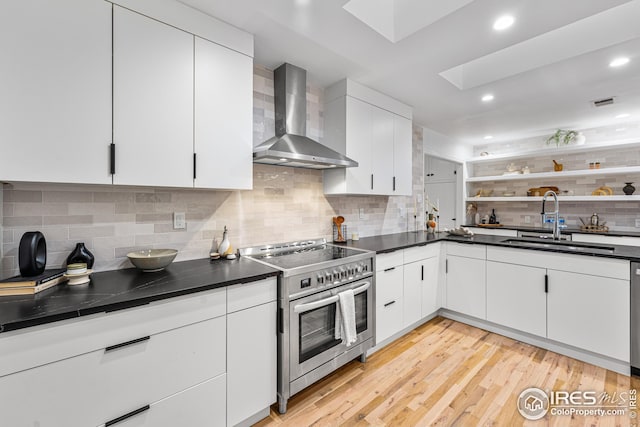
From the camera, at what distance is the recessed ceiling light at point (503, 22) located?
5.69 feet

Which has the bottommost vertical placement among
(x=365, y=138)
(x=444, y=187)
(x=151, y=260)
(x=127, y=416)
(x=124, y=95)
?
(x=127, y=416)

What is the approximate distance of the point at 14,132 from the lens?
1204 millimetres

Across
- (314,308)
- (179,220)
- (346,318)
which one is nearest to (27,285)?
(179,220)

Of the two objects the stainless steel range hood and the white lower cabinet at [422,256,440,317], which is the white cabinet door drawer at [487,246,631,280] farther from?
the stainless steel range hood

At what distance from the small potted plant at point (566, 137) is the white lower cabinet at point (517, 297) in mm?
3070

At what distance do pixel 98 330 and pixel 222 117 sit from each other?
1.34 m

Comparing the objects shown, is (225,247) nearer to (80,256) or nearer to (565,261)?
(80,256)

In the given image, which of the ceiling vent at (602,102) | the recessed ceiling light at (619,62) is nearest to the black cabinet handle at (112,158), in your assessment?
the recessed ceiling light at (619,62)

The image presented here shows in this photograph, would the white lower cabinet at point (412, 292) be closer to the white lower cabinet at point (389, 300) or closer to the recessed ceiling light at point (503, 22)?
the white lower cabinet at point (389, 300)

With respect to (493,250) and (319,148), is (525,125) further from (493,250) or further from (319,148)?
(319,148)

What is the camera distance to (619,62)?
2279 mm

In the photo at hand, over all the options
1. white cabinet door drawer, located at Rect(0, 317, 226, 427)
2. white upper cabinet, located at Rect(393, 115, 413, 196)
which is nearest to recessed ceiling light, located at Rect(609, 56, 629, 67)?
white upper cabinet, located at Rect(393, 115, 413, 196)

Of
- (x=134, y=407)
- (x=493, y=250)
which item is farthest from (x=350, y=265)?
(x=493, y=250)

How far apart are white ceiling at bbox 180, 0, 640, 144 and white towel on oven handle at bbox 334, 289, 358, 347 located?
1862 millimetres
